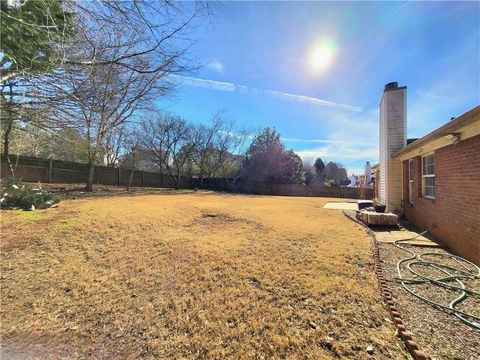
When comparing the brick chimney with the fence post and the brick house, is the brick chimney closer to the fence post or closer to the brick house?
the brick house

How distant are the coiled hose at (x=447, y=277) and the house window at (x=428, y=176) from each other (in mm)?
2662

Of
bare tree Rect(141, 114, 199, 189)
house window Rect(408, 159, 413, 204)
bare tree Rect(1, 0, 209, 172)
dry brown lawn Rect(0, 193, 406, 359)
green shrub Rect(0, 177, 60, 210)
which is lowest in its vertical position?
dry brown lawn Rect(0, 193, 406, 359)

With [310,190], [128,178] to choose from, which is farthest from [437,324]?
[310,190]

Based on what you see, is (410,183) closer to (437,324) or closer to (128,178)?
(437,324)

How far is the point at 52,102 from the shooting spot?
5449mm

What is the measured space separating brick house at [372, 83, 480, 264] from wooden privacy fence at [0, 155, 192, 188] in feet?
48.1

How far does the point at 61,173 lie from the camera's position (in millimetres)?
14547

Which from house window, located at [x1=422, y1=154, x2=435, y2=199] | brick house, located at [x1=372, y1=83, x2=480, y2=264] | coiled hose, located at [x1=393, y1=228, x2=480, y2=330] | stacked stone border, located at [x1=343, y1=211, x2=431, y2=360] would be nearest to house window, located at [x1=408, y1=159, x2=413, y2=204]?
brick house, located at [x1=372, y1=83, x2=480, y2=264]

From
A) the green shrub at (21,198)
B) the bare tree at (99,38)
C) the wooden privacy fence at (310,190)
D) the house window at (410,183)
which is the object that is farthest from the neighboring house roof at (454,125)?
the wooden privacy fence at (310,190)

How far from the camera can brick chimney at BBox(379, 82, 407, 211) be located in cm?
942

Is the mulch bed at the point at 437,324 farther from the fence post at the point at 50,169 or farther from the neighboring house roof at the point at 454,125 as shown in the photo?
the fence post at the point at 50,169

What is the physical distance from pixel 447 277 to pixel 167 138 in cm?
2214

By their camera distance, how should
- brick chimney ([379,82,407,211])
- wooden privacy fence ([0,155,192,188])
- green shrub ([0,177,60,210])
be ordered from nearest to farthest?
green shrub ([0,177,60,210]) → brick chimney ([379,82,407,211]) → wooden privacy fence ([0,155,192,188])

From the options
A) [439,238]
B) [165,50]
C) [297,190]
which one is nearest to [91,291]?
[165,50]
